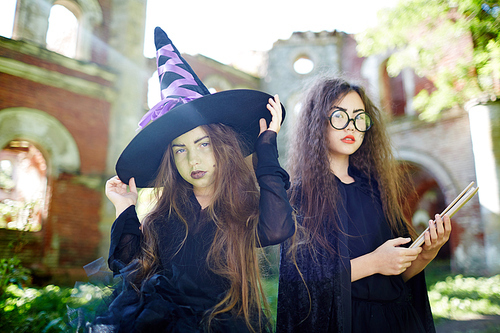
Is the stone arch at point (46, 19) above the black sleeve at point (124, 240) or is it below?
above

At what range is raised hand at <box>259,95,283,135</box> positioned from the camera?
188cm

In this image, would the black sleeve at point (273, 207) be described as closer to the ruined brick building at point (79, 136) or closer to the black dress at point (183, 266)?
the black dress at point (183, 266)

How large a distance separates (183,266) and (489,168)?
7.91 metres

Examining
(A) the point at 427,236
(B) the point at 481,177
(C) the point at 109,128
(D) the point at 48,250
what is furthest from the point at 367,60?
(A) the point at 427,236

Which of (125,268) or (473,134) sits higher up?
(473,134)

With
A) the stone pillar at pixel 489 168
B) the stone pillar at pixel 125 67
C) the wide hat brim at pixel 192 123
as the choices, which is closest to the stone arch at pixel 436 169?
the stone pillar at pixel 489 168

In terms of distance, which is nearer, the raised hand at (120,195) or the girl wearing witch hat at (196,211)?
the girl wearing witch hat at (196,211)

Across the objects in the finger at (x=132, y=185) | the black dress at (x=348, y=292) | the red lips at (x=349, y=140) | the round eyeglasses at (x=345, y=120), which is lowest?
the black dress at (x=348, y=292)

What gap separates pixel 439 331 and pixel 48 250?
20.5 ft

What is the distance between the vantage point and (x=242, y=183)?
200 cm

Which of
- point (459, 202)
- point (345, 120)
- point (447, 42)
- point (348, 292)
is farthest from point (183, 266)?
point (447, 42)

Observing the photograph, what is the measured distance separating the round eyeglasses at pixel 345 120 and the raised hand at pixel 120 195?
4.05ft

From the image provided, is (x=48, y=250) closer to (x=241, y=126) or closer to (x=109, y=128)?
(x=109, y=128)

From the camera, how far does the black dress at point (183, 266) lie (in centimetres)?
151
